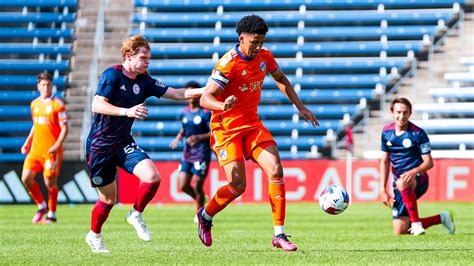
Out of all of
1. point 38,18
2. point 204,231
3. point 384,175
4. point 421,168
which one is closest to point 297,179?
point 38,18

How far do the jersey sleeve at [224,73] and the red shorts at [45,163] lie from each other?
7.09 m

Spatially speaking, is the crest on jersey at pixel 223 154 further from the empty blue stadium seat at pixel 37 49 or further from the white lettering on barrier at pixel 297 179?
the empty blue stadium seat at pixel 37 49

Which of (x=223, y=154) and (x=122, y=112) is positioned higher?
(x=122, y=112)

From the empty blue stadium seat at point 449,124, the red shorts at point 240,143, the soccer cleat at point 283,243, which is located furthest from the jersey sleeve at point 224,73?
the empty blue stadium seat at point 449,124

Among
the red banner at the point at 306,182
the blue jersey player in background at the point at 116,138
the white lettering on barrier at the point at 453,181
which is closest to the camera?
the blue jersey player in background at the point at 116,138

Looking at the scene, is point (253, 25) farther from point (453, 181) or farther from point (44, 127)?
point (453, 181)

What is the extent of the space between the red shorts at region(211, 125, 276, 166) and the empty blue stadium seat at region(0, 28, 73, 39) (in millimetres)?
20075

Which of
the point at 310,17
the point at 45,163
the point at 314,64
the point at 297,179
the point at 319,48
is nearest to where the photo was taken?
the point at 45,163


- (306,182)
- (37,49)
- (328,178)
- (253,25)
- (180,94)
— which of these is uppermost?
(253,25)

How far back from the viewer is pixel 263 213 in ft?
61.9

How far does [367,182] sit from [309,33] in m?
6.77

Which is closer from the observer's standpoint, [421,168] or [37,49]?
[421,168]

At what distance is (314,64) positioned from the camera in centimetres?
2822

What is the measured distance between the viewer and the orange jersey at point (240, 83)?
9.38m
